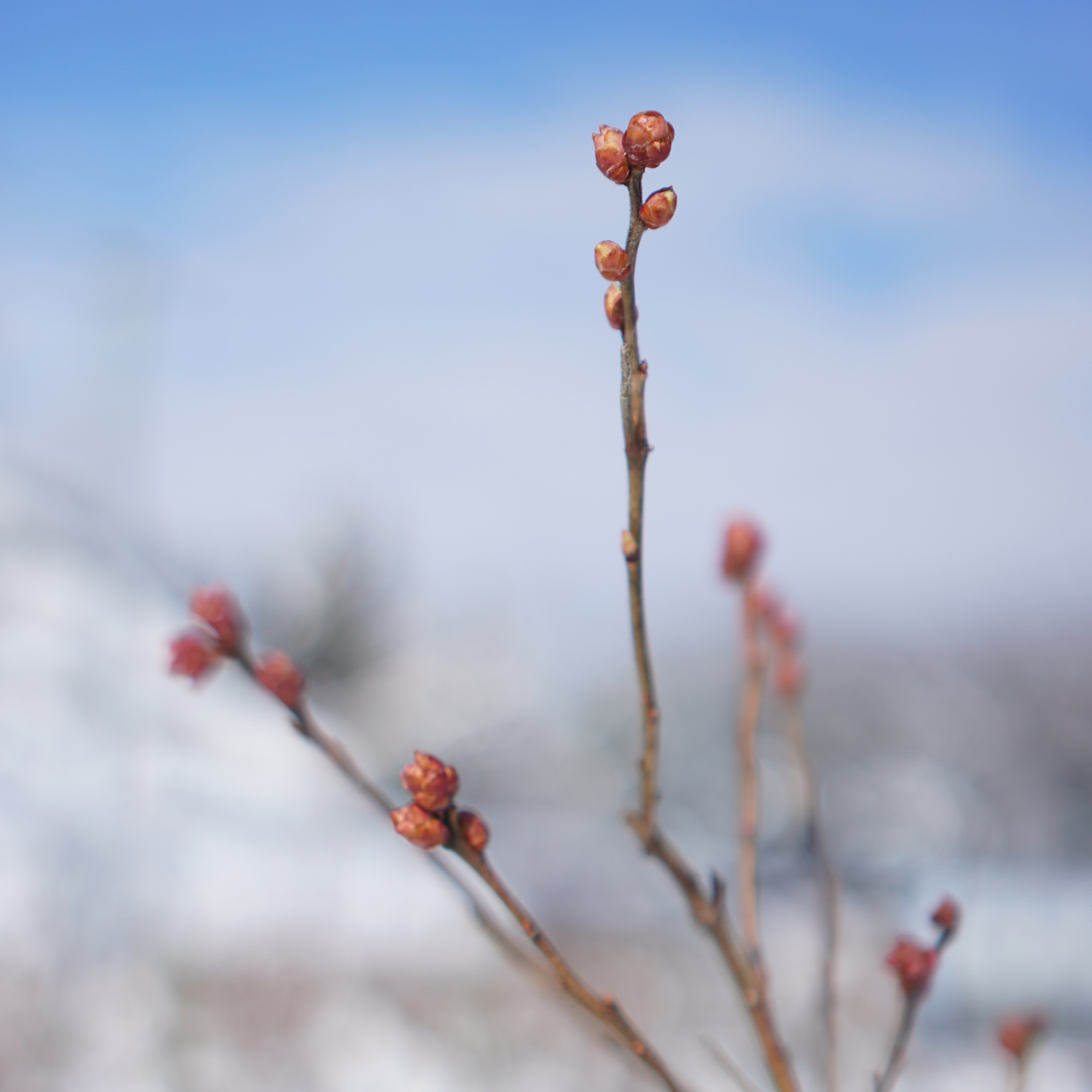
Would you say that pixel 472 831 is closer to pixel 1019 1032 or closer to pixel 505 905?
pixel 505 905

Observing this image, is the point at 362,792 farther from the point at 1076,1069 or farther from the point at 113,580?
the point at 113,580

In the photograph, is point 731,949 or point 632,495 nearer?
point 632,495

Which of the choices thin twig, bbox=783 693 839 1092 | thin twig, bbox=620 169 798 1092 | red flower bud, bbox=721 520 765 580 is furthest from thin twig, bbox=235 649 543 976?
red flower bud, bbox=721 520 765 580

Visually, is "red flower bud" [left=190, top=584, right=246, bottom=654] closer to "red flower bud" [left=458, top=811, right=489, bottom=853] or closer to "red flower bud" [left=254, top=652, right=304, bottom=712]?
"red flower bud" [left=254, top=652, right=304, bottom=712]

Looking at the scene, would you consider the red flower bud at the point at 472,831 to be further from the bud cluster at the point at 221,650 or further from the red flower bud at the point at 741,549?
the red flower bud at the point at 741,549

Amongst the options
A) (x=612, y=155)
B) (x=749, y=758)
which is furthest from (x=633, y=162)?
(x=749, y=758)

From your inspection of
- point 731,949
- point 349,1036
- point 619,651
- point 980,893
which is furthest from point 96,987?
point 619,651
